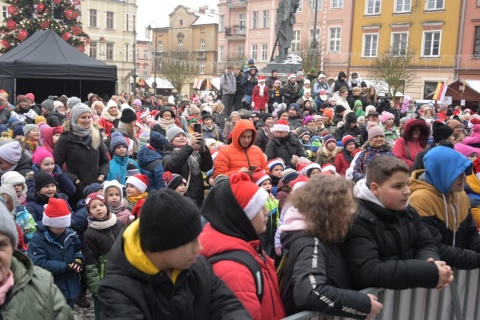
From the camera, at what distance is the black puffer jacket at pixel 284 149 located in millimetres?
7449

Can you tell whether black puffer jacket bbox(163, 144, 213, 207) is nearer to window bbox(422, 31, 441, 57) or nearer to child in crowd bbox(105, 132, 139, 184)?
child in crowd bbox(105, 132, 139, 184)

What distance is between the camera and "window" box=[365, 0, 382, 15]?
45781 millimetres

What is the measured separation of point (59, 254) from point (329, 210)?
271 cm

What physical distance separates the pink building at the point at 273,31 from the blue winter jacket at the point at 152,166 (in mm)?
31681

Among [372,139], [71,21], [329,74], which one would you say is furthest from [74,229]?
[329,74]

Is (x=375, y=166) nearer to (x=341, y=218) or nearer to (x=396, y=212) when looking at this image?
(x=396, y=212)

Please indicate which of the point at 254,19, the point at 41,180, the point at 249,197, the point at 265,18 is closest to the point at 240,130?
the point at 41,180

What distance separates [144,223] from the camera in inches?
81.3

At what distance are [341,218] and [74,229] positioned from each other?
3.00m

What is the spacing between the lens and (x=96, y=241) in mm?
4449

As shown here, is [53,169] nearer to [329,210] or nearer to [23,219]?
[23,219]

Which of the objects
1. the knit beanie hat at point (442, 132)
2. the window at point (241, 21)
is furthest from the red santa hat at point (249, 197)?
the window at point (241, 21)

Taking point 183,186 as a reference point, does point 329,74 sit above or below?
above

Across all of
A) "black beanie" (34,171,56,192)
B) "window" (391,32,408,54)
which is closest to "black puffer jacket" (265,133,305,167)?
"black beanie" (34,171,56,192)
